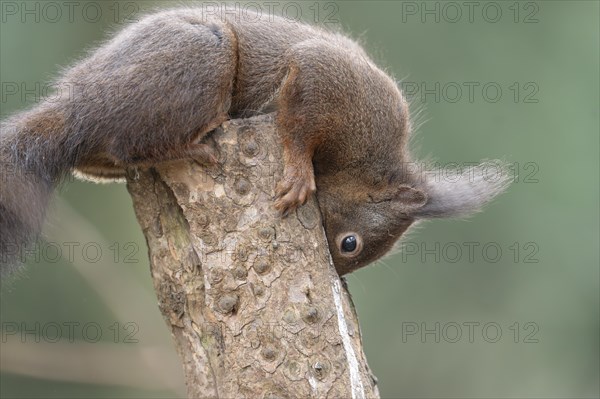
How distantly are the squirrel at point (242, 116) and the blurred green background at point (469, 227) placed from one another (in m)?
4.89

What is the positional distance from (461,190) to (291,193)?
4.93ft

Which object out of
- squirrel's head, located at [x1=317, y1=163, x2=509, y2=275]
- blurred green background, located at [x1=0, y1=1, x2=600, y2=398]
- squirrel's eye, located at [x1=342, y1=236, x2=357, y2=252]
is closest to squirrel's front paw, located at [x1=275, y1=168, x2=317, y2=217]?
squirrel's head, located at [x1=317, y1=163, x2=509, y2=275]

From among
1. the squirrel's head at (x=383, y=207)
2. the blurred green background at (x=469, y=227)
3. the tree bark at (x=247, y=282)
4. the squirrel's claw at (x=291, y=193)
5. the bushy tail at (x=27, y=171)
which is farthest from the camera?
the blurred green background at (x=469, y=227)

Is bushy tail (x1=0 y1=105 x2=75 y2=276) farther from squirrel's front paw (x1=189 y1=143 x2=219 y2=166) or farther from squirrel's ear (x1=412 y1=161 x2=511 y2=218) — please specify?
squirrel's ear (x1=412 y1=161 x2=511 y2=218)

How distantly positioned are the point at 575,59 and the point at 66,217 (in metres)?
6.95

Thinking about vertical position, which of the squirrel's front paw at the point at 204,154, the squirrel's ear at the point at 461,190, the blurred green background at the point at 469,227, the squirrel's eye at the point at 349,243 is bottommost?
the blurred green background at the point at 469,227

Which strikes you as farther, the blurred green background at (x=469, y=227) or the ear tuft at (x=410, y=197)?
the blurred green background at (x=469, y=227)

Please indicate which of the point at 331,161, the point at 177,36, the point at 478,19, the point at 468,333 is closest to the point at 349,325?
the point at 331,161

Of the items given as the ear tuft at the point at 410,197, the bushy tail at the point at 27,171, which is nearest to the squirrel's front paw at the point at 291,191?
the ear tuft at the point at 410,197

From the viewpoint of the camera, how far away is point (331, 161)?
6441 mm

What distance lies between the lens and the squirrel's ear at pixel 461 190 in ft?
21.2

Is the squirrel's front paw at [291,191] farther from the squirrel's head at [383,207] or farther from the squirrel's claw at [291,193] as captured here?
the squirrel's head at [383,207]

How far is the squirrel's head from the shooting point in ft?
21.0

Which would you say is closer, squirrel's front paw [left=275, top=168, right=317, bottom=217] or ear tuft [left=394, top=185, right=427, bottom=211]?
squirrel's front paw [left=275, top=168, right=317, bottom=217]
